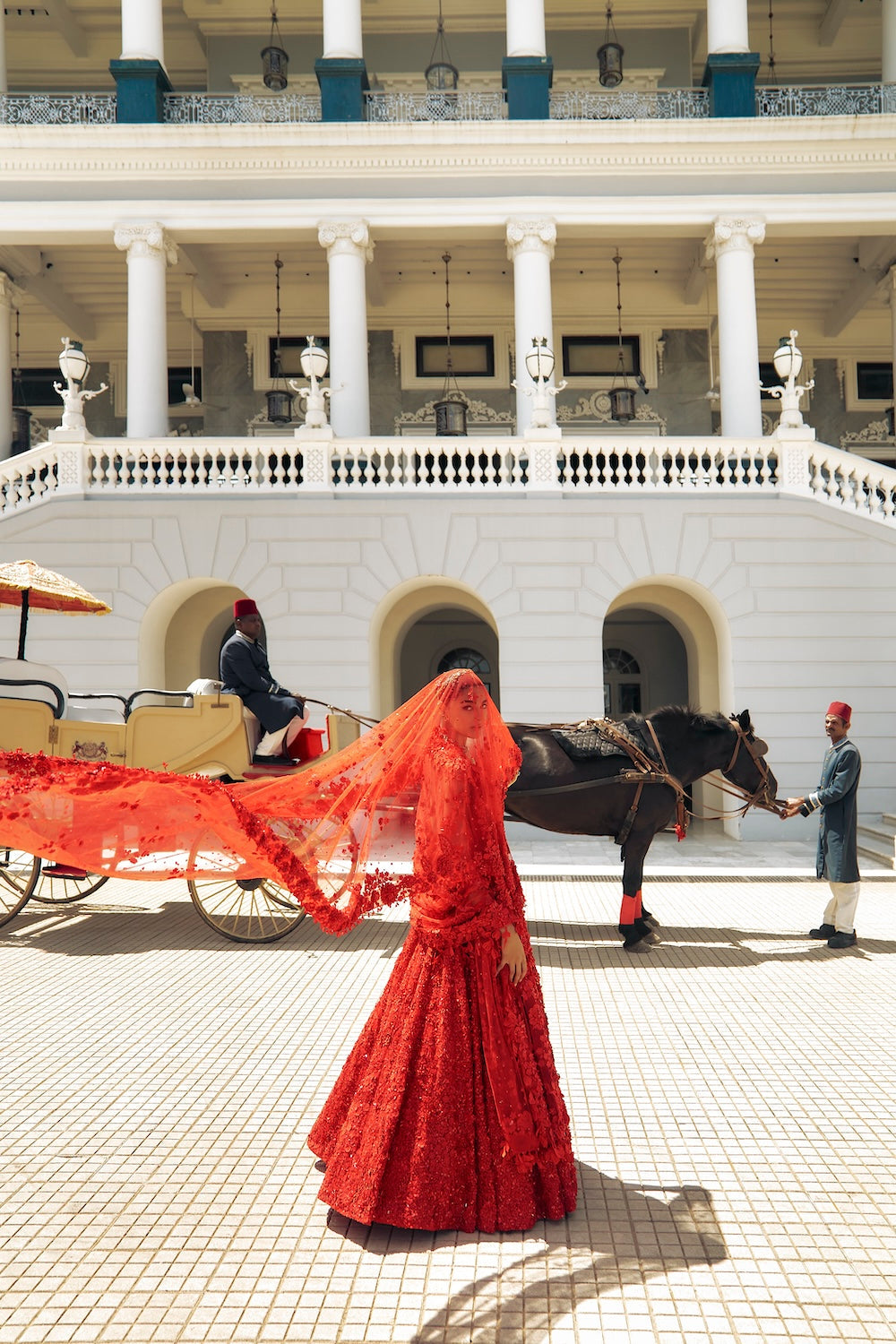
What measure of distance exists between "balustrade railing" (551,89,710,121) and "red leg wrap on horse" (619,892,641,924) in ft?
47.3

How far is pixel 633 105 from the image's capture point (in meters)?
17.0

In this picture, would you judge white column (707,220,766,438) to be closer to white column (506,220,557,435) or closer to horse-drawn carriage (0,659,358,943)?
white column (506,220,557,435)

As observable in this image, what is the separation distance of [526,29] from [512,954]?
17333 millimetres

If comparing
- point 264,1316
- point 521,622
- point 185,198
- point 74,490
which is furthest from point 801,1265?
point 185,198

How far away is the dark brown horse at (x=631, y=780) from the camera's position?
7.75 meters

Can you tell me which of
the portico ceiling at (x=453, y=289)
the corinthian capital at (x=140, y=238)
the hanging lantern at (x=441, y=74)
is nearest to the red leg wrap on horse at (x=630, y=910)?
the corinthian capital at (x=140, y=238)

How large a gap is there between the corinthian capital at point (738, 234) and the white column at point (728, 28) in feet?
9.85

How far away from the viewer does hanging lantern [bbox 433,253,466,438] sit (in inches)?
651

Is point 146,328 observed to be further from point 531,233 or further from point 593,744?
point 593,744

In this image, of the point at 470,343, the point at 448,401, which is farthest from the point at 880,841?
the point at 470,343

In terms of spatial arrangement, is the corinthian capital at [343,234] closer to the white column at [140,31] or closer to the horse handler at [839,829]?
the white column at [140,31]

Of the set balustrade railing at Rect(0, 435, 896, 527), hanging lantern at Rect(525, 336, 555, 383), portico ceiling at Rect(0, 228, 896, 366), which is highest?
portico ceiling at Rect(0, 228, 896, 366)

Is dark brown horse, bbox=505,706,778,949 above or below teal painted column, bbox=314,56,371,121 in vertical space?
below

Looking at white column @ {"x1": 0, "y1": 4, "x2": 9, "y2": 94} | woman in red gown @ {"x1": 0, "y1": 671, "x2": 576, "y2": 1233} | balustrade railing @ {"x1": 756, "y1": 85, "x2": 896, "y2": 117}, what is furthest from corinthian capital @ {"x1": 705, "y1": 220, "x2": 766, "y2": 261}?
woman in red gown @ {"x1": 0, "y1": 671, "x2": 576, "y2": 1233}
